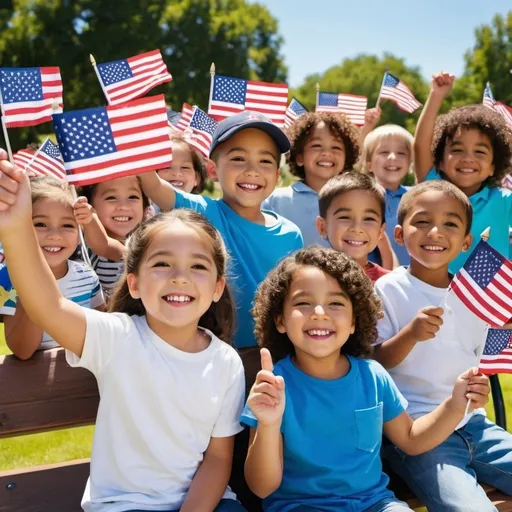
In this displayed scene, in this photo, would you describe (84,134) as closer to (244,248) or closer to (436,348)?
(244,248)

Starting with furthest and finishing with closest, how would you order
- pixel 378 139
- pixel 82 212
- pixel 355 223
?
1. pixel 378 139
2. pixel 355 223
3. pixel 82 212

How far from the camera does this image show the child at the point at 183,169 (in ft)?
15.5

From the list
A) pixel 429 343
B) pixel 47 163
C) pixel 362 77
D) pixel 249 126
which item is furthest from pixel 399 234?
pixel 362 77

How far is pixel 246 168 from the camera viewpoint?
3.49 meters

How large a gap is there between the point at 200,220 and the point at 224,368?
22.1 inches

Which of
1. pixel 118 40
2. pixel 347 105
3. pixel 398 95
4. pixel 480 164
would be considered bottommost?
pixel 480 164

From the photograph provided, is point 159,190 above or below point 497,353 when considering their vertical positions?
above

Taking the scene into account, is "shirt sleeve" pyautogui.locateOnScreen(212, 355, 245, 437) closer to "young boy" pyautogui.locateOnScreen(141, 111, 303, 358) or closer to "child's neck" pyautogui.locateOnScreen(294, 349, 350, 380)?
"child's neck" pyautogui.locateOnScreen(294, 349, 350, 380)

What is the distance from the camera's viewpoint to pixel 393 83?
8219 mm

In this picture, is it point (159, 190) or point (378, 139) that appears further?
point (378, 139)

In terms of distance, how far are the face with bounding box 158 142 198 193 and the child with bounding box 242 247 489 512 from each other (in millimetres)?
1971

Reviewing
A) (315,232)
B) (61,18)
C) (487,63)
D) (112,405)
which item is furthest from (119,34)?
(112,405)

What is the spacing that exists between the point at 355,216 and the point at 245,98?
2.77 m

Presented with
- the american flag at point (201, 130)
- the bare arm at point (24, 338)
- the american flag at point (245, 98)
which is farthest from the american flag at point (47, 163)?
the bare arm at point (24, 338)
